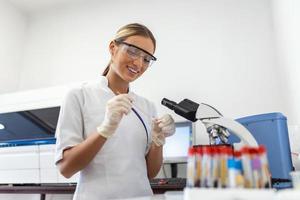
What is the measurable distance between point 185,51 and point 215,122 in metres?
1.57

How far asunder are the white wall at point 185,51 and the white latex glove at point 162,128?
1018 millimetres

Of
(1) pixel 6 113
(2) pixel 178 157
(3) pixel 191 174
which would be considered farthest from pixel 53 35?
(3) pixel 191 174

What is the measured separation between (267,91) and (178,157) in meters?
0.81

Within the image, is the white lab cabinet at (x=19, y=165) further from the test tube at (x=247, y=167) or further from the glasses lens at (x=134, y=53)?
the test tube at (x=247, y=167)

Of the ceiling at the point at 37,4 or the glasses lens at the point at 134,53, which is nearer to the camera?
the glasses lens at the point at 134,53

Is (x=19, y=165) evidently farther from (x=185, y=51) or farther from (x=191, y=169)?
(x=191, y=169)

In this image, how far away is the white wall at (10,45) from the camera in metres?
2.57

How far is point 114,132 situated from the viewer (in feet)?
2.97

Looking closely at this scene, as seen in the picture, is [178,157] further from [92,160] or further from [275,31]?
[275,31]

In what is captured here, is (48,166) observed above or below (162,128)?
below

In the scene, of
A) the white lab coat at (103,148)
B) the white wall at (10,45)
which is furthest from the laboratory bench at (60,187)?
the white wall at (10,45)

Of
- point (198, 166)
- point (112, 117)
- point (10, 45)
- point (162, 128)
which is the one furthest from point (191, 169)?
point (10, 45)

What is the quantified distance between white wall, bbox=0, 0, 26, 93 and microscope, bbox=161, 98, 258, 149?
235cm

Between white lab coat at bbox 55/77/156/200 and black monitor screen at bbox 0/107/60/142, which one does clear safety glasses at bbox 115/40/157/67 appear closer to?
white lab coat at bbox 55/77/156/200
